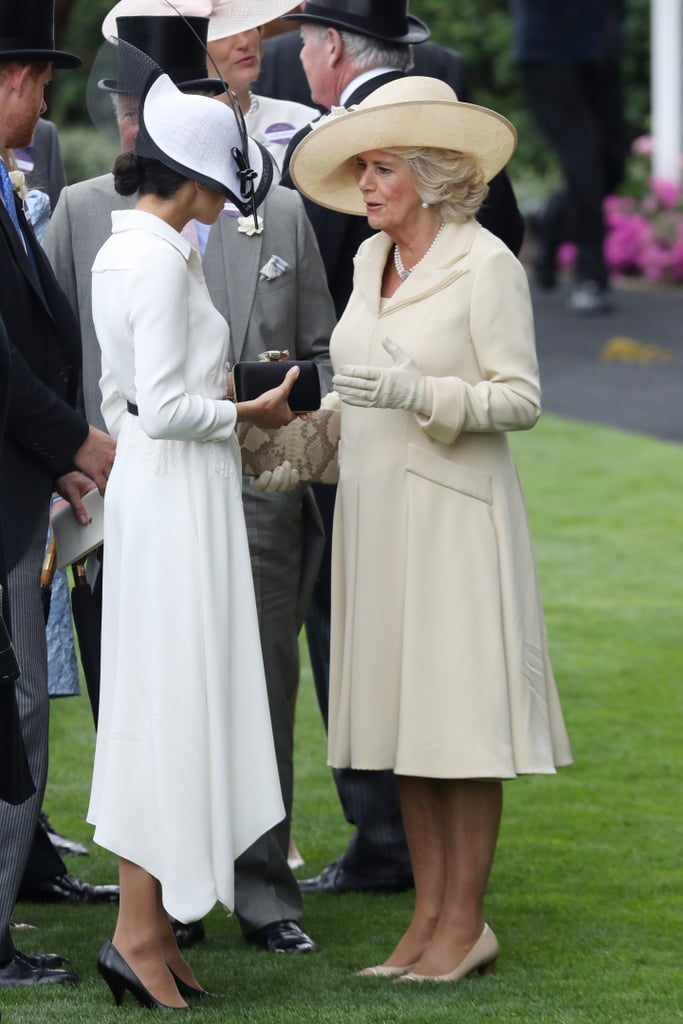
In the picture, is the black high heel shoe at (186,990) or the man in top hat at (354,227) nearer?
the black high heel shoe at (186,990)

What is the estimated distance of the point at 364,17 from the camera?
5.05 m

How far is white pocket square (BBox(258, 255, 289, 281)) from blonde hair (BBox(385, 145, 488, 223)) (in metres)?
0.50

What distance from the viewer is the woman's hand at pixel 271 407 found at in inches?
158

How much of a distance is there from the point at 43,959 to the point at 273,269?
1744 millimetres

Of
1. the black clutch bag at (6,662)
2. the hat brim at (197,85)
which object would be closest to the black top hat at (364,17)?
the hat brim at (197,85)

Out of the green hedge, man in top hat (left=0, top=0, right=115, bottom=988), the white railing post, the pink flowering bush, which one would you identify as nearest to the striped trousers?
man in top hat (left=0, top=0, right=115, bottom=988)

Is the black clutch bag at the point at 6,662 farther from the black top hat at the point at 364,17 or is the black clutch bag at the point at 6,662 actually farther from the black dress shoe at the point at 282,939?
the black top hat at the point at 364,17

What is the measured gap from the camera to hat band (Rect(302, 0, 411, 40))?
504 centimetres

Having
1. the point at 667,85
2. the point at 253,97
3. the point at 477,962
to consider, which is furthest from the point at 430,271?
the point at 667,85

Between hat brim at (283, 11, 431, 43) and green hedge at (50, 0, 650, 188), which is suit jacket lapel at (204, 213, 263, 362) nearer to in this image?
hat brim at (283, 11, 431, 43)

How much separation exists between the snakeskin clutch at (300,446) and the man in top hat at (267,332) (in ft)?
1.00

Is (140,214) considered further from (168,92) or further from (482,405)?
(482,405)

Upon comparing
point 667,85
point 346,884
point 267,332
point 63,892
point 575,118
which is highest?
point 267,332

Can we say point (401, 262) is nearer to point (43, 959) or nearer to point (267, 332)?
point (267, 332)
